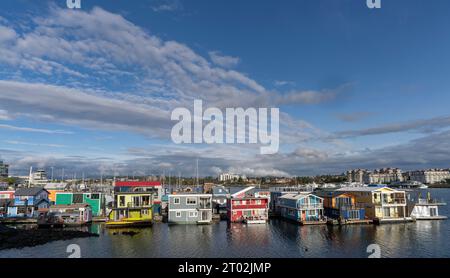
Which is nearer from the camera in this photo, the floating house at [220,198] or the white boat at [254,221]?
the white boat at [254,221]

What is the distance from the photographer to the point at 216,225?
140 feet

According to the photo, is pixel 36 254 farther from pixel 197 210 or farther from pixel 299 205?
pixel 299 205

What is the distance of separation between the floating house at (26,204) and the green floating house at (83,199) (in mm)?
5378

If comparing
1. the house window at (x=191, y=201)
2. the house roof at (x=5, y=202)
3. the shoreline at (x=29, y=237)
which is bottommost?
the shoreline at (x=29, y=237)

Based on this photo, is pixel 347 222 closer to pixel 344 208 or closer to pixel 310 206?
pixel 344 208

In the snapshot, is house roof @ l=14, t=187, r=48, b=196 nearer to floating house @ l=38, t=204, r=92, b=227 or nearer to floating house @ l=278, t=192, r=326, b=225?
floating house @ l=38, t=204, r=92, b=227

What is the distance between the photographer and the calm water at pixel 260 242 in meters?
27.4

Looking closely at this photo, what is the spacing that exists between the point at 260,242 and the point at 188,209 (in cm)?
1500

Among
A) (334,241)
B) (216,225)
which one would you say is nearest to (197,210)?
(216,225)

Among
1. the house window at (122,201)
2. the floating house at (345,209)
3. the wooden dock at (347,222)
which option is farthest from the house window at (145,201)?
the floating house at (345,209)

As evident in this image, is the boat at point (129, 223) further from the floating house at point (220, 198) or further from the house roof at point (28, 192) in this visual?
the house roof at point (28, 192)

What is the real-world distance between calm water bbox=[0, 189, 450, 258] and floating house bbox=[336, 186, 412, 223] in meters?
3.60
